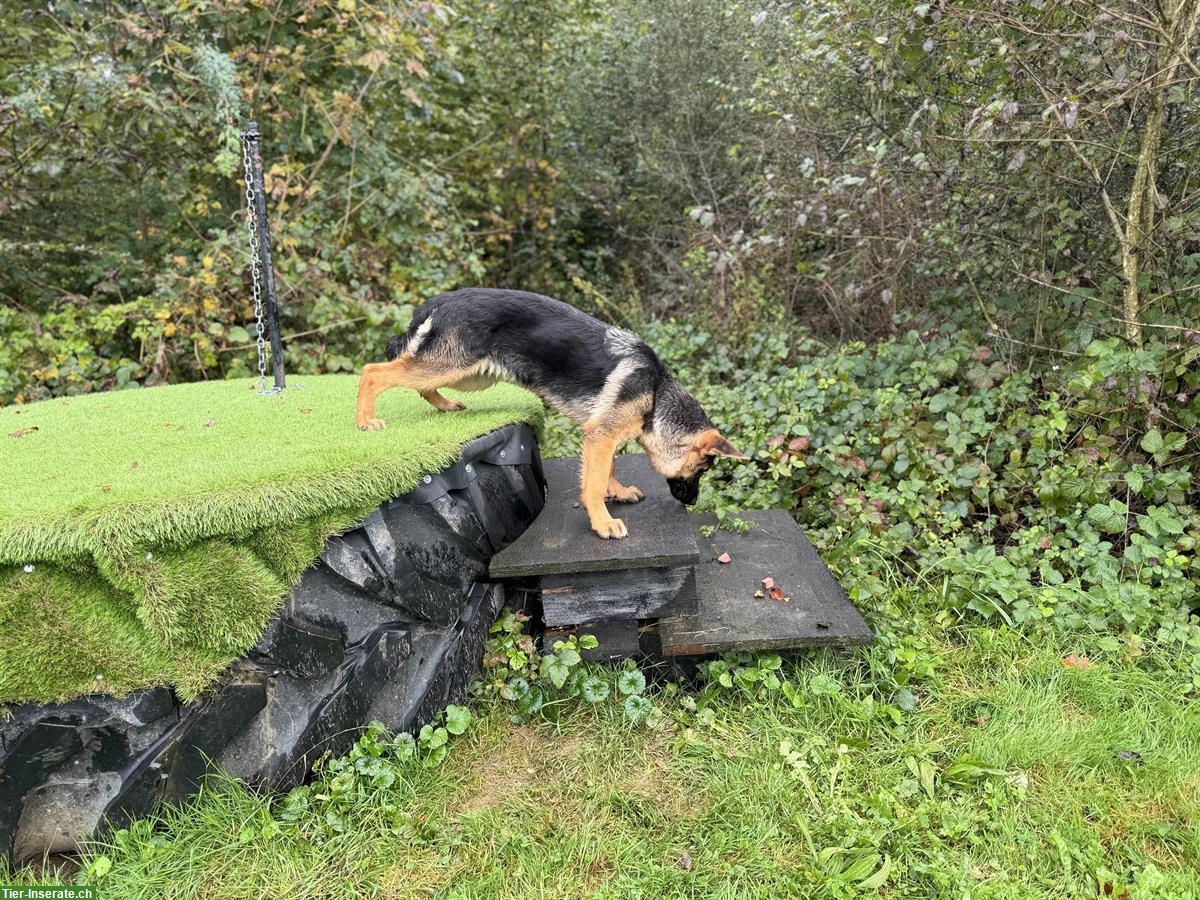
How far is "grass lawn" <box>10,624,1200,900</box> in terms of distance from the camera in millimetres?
2291

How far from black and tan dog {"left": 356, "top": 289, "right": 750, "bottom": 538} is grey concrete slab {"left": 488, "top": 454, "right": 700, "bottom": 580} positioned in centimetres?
14

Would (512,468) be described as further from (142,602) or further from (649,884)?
(649,884)

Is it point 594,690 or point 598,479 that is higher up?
point 598,479

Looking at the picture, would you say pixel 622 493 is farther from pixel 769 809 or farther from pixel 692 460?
pixel 769 809

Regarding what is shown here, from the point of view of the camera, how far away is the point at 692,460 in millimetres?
3455

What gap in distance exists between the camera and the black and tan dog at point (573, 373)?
3.37 metres

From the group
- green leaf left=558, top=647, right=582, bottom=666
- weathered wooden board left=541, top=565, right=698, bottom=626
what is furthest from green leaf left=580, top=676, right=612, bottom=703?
weathered wooden board left=541, top=565, right=698, bottom=626

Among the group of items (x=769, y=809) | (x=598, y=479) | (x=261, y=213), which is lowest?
(x=769, y=809)

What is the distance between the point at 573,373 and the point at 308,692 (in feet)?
6.11

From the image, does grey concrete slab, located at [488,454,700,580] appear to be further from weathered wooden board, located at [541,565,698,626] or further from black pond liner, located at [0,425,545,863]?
black pond liner, located at [0,425,545,863]

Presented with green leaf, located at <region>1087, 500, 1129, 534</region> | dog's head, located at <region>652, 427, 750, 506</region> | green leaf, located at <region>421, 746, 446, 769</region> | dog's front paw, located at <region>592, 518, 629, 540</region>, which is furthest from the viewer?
green leaf, located at <region>1087, 500, 1129, 534</region>

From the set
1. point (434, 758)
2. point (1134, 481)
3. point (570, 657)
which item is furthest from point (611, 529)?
point (1134, 481)

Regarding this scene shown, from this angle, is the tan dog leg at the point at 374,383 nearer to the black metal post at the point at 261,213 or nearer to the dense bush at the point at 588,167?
the black metal post at the point at 261,213

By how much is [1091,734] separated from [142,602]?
366 centimetres
